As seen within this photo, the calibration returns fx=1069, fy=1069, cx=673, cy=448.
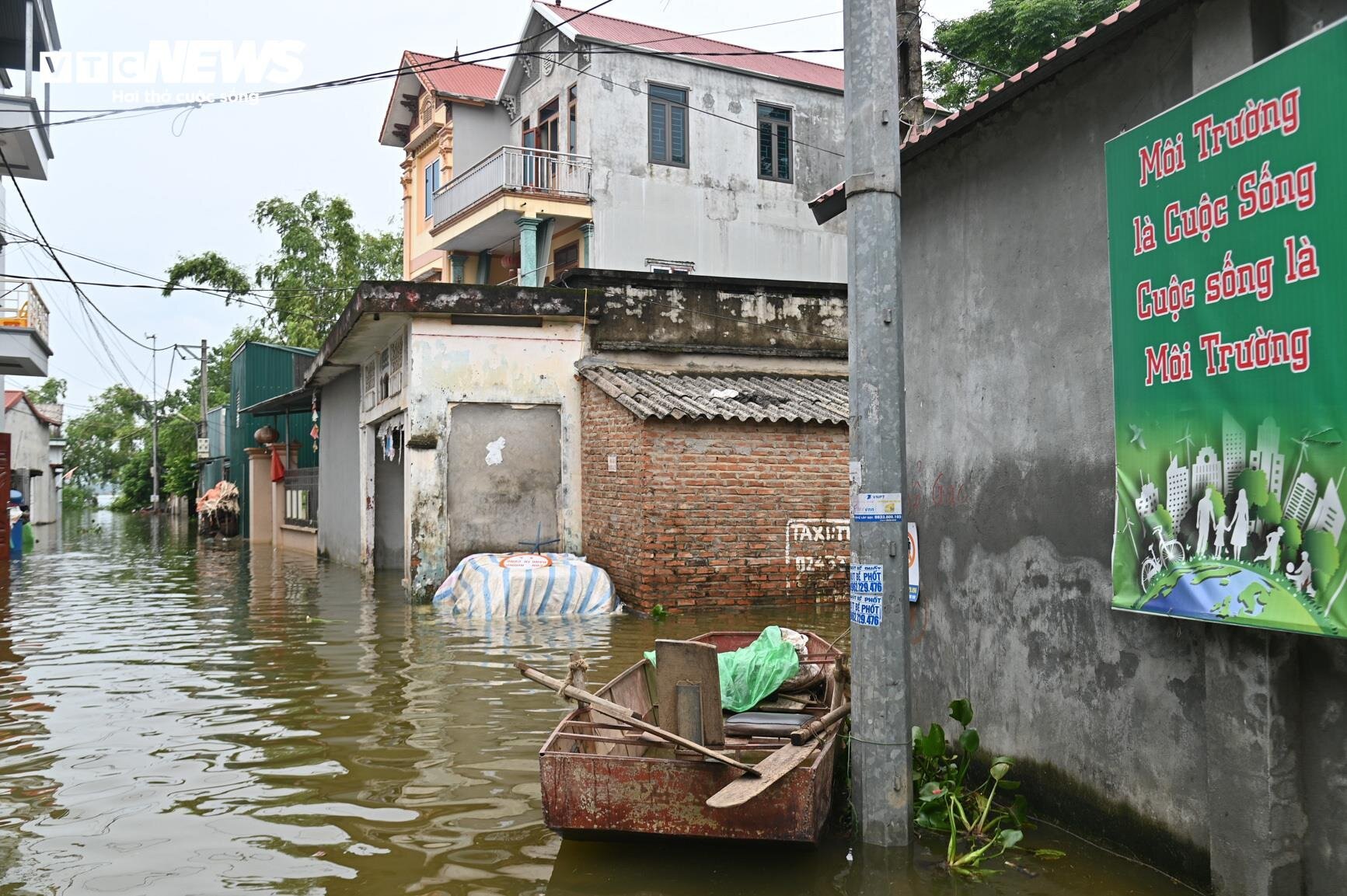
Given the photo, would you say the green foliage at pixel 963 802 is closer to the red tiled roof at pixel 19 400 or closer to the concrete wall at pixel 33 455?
the concrete wall at pixel 33 455

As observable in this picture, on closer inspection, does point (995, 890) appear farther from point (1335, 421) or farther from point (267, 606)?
point (267, 606)

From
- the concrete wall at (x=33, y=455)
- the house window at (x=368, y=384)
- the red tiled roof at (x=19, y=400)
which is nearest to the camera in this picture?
the house window at (x=368, y=384)

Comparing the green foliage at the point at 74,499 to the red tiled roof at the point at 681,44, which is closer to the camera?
the red tiled roof at the point at 681,44

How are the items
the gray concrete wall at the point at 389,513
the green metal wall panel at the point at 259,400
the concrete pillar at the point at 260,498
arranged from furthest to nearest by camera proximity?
the concrete pillar at the point at 260,498
the green metal wall panel at the point at 259,400
the gray concrete wall at the point at 389,513

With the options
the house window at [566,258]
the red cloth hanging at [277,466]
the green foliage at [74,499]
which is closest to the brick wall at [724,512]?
the house window at [566,258]

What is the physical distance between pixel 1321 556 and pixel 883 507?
196cm

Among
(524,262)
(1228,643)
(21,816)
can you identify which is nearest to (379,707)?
(21,816)

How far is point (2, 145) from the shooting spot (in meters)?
20.7

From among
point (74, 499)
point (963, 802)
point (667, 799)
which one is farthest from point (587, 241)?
point (74, 499)

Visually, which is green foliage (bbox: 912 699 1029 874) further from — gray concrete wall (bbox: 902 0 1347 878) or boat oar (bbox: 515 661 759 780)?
boat oar (bbox: 515 661 759 780)

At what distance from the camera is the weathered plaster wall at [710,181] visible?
888 inches

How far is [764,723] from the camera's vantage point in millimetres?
6285

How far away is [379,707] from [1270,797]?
656 cm

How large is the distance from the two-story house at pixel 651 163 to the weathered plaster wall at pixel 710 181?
26mm
